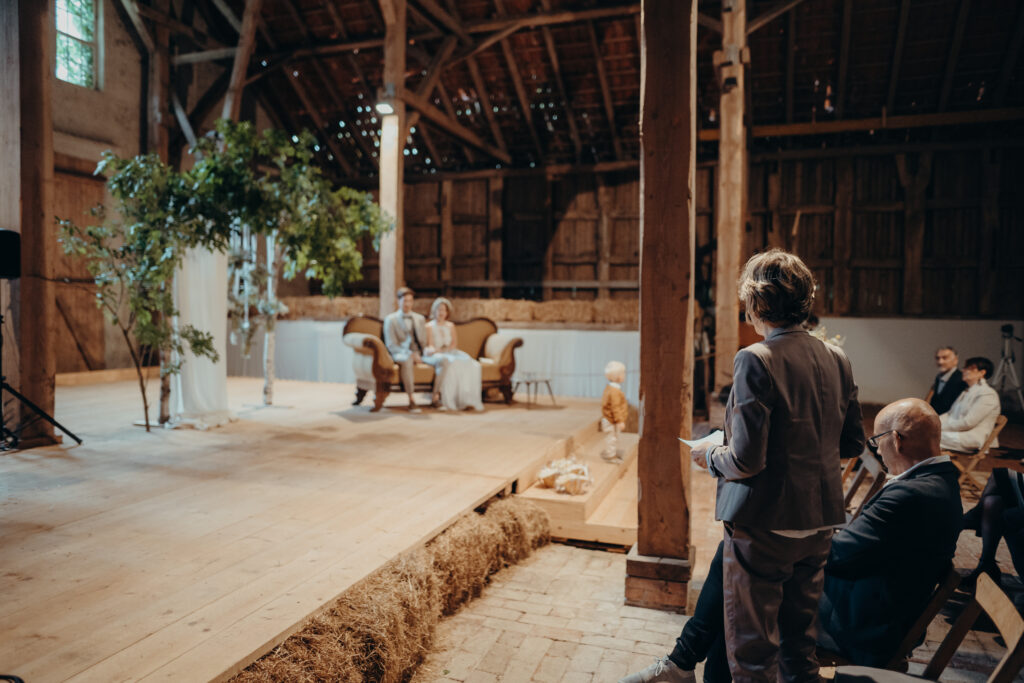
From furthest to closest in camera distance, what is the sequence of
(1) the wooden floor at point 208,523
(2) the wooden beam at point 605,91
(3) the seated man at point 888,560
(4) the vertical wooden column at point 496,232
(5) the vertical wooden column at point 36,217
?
(4) the vertical wooden column at point 496,232 → (2) the wooden beam at point 605,91 → (5) the vertical wooden column at point 36,217 → (1) the wooden floor at point 208,523 → (3) the seated man at point 888,560

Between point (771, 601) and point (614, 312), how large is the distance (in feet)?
24.7

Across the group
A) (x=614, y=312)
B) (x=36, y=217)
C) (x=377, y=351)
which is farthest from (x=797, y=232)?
(x=36, y=217)

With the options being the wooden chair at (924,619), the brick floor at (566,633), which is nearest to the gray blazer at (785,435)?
the wooden chair at (924,619)

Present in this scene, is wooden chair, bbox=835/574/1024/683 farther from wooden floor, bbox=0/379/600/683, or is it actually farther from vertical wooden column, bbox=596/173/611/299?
vertical wooden column, bbox=596/173/611/299

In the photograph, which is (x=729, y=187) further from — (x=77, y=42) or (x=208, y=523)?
(x=77, y=42)

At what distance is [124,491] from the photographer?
3.67 metres

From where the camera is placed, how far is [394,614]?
2.45m

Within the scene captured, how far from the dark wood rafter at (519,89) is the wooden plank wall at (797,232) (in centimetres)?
77

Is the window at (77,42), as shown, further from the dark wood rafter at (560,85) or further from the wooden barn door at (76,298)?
the dark wood rafter at (560,85)

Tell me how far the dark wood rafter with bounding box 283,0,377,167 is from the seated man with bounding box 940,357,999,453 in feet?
35.3

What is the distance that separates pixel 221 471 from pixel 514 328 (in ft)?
18.8

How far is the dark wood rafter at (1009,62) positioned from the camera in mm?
9266

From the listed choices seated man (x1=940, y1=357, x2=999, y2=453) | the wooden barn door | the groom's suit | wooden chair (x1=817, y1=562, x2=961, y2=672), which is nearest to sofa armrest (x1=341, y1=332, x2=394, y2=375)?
the groom's suit

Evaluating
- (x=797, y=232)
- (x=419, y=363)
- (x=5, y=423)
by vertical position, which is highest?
(x=797, y=232)
